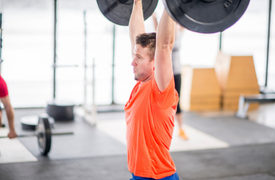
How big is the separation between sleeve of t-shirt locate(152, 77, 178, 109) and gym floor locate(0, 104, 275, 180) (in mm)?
1704

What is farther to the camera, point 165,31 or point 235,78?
point 235,78

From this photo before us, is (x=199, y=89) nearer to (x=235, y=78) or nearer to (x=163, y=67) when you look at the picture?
(x=235, y=78)

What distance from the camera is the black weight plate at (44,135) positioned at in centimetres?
331

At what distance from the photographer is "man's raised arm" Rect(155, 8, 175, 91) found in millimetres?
1264

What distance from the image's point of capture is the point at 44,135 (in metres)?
3.33

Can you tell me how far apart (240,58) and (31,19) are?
10829mm

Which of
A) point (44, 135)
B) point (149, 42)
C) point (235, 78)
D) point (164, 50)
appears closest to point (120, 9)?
point (149, 42)

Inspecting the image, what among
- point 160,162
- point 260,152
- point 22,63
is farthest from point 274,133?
point 22,63

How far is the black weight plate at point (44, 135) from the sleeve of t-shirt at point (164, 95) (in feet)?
6.89

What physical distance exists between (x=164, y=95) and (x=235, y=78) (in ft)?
15.2

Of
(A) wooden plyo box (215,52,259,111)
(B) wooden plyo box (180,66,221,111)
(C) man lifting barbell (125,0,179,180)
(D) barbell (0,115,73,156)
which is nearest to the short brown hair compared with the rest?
(C) man lifting barbell (125,0,179,180)

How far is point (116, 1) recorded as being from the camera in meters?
1.68

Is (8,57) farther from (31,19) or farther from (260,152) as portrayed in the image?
(260,152)

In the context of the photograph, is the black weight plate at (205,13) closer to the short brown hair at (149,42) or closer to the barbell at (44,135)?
the short brown hair at (149,42)
